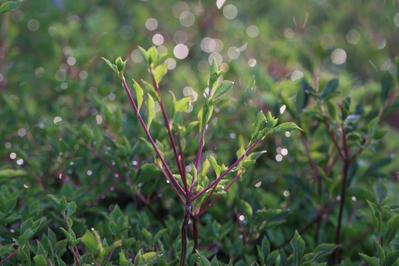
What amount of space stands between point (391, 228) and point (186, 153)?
628 mm

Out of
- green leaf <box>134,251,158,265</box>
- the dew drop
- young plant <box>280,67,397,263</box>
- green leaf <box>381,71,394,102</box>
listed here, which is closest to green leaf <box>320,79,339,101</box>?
young plant <box>280,67,397,263</box>

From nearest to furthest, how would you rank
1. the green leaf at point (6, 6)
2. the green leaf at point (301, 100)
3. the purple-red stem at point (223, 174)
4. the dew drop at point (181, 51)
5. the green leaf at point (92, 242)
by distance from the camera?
the green leaf at point (92, 242) → the purple-red stem at point (223, 174) → the green leaf at point (6, 6) → the green leaf at point (301, 100) → the dew drop at point (181, 51)

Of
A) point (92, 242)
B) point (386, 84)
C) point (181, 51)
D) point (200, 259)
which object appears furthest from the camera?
point (181, 51)

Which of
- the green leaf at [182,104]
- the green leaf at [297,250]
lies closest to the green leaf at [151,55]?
the green leaf at [182,104]

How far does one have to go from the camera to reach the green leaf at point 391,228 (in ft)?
4.63

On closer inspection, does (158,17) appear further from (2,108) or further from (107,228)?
(107,228)

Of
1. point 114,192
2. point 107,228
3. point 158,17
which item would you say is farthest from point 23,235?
point 158,17

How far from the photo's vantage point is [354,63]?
284 centimetres

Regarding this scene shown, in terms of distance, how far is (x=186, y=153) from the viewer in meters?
1.73

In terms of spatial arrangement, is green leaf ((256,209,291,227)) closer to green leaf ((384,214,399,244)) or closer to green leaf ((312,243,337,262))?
green leaf ((312,243,337,262))

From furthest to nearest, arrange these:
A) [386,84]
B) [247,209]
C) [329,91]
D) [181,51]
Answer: [181,51]
[386,84]
[329,91]
[247,209]

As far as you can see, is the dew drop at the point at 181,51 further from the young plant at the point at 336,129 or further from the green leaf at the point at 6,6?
the green leaf at the point at 6,6

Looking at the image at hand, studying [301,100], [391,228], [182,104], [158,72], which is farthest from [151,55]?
[391,228]

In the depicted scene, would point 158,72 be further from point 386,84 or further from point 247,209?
point 386,84
